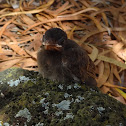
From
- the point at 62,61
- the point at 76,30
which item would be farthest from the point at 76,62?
the point at 76,30

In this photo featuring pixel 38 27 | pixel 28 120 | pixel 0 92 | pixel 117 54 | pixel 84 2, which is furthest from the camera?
pixel 84 2

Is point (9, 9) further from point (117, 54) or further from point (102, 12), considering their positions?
point (117, 54)

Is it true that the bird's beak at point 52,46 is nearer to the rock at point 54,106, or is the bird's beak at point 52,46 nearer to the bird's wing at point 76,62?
the bird's wing at point 76,62

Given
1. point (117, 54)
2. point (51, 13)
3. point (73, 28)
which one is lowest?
point (117, 54)

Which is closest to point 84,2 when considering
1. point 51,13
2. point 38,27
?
point 51,13

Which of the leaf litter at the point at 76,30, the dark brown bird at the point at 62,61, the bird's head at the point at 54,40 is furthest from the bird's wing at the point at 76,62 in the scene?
the leaf litter at the point at 76,30

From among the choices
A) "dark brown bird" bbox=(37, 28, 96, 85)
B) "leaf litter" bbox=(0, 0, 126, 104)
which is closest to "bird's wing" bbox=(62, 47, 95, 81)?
"dark brown bird" bbox=(37, 28, 96, 85)
